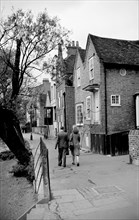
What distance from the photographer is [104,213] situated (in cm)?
497

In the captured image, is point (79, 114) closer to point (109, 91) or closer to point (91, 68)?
point (91, 68)

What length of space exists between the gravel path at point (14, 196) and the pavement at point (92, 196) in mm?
1255

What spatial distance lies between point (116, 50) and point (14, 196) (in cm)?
1313

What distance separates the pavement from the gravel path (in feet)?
4.12

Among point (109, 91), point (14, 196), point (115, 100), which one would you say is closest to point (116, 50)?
point (109, 91)

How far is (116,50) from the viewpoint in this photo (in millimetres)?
17516

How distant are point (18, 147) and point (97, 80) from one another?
303 inches

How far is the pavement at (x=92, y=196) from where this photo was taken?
5.04 meters

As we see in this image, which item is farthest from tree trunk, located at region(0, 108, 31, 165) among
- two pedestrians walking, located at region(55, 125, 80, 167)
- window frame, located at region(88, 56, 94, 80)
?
window frame, located at region(88, 56, 94, 80)

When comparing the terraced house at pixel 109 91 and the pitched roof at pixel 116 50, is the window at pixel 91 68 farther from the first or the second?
the pitched roof at pixel 116 50

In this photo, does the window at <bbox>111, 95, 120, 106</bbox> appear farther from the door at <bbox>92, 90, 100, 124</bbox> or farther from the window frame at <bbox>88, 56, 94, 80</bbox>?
the window frame at <bbox>88, 56, 94, 80</bbox>

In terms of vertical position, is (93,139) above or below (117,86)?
below

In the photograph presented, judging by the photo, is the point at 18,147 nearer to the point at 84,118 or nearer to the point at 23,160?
the point at 23,160

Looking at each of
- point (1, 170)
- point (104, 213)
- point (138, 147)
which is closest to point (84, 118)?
point (1, 170)
